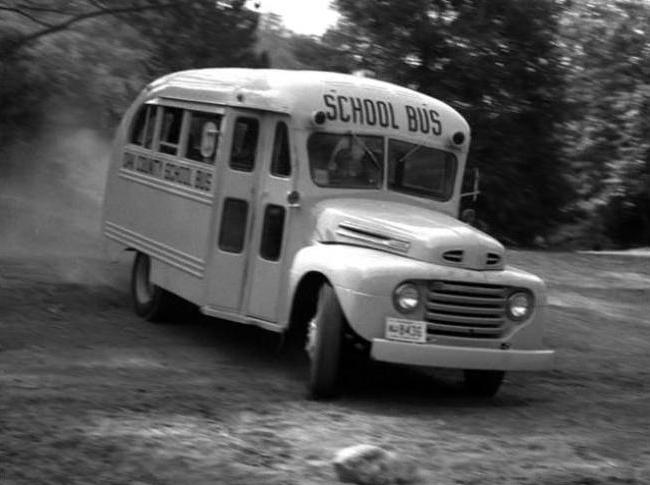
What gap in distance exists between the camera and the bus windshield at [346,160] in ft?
36.0

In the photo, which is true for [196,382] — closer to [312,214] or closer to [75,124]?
[312,214]

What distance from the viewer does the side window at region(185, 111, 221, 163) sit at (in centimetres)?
1183

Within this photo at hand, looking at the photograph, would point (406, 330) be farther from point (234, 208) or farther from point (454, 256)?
point (234, 208)

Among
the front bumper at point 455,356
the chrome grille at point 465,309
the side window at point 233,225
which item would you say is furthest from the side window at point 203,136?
the front bumper at point 455,356

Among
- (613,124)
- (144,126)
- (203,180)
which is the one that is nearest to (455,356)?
(203,180)

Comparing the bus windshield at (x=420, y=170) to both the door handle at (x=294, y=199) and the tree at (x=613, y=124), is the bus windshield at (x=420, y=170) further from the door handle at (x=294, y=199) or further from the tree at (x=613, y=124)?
the tree at (x=613, y=124)

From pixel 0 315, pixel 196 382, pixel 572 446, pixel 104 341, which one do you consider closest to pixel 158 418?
pixel 196 382

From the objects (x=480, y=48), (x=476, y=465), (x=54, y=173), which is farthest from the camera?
(x=480, y=48)

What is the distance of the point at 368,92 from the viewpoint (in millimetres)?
11320

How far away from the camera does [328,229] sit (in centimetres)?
1045

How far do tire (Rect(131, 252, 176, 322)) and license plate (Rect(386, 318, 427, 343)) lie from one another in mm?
3797

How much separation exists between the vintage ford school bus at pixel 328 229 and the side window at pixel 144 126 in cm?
22

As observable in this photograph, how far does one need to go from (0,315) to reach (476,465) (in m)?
6.13

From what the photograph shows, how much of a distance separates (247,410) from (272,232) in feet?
7.34
